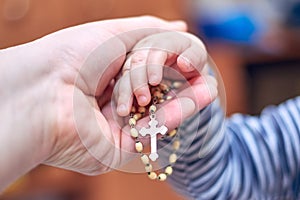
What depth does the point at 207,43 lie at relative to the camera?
1.51 meters

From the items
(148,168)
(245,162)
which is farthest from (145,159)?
(245,162)

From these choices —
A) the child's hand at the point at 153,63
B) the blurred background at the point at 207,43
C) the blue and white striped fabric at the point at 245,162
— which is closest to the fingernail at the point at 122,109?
the child's hand at the point at 153,63

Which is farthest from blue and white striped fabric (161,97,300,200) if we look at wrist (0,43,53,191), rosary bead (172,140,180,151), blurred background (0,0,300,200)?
blurred background (0,0,300,200)

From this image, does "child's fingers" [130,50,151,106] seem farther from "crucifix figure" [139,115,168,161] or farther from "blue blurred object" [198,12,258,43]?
"blue blurred object" [198,12,258,43]

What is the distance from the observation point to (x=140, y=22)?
1.89 ft

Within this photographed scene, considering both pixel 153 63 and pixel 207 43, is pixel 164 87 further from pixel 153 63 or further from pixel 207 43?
pixel 207 43

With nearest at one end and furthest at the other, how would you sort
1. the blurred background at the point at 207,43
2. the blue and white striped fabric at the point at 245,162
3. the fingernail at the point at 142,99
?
1. the fingernail at the point at 142,99
2. the blue and white striped fabric at the point at 245,162
3. the blurred background at the point at 207,43

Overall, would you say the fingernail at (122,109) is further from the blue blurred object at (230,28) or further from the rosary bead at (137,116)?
the blue blurred object at (230,28)

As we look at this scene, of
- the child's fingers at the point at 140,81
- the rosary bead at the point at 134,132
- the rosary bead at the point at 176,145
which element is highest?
the child's fingers at the point at 140,81

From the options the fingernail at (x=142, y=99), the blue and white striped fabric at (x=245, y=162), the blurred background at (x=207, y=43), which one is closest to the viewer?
the fingernail at (x=142, y=99)

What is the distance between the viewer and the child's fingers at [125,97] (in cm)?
48

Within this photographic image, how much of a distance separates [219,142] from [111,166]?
146 millimetres

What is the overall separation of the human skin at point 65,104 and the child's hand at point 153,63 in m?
0.02

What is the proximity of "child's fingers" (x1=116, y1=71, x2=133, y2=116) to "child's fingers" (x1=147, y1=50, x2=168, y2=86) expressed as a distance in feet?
0.06
